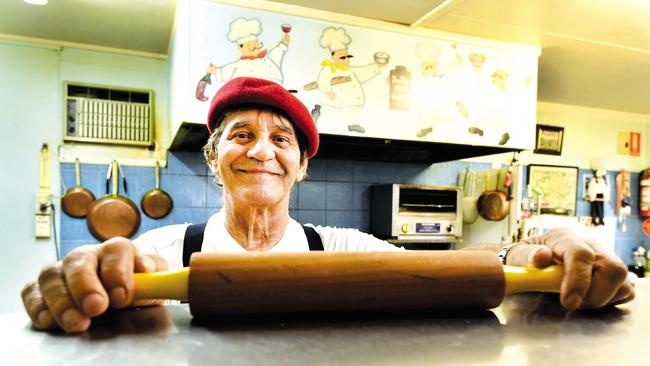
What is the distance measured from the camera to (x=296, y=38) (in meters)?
1.80

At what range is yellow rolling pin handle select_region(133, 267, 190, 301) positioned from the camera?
1.25ft

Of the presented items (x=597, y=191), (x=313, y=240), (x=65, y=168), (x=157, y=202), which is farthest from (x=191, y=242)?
(x=597, y=191)

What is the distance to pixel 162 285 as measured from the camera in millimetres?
385

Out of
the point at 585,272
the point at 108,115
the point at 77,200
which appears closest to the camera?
the point at 585,272

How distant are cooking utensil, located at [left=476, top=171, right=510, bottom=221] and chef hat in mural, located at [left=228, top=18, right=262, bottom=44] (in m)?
1.65

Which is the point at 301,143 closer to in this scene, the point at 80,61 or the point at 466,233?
the point at 80,61

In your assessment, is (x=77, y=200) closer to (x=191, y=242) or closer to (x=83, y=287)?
(x=191, y=242)

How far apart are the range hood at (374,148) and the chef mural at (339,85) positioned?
85mm

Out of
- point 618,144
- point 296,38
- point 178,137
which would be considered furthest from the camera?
point 618,144

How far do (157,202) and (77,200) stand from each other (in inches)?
15.2

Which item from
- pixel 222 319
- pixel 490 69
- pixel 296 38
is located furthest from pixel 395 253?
pixel 490 69

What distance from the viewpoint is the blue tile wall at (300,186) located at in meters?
2.20

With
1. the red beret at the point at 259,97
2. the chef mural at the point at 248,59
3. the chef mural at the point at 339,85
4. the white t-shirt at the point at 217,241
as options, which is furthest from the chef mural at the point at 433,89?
the red beret at the point at 259,97

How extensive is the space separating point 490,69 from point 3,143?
99.1 inches
